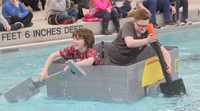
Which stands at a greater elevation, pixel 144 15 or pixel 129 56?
pixel 144 15

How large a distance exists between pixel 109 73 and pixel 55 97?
0.81 m

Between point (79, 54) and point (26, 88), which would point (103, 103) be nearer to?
point (79, 54)

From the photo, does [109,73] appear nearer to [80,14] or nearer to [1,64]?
[1,64]

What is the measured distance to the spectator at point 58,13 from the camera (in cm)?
1047

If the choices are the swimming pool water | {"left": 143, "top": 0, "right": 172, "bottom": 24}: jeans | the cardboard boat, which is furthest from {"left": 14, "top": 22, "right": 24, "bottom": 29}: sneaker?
the cardboard boat

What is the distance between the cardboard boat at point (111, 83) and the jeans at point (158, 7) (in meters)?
5.16

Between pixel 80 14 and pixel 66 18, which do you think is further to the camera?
pixel 80 14

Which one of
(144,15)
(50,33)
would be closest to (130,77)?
(144,15)

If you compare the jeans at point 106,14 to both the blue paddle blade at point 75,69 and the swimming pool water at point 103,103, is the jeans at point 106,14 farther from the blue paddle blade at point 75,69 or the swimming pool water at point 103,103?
the blue paddle blade at point 75,69

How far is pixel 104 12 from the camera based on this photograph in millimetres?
10656

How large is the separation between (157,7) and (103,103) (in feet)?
20.2

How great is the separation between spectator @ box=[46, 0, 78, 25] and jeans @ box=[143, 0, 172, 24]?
1646 mm

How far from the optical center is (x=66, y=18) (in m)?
10.5

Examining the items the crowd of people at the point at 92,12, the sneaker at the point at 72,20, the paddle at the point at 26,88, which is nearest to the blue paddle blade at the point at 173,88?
the paddle at the point at 26,88
